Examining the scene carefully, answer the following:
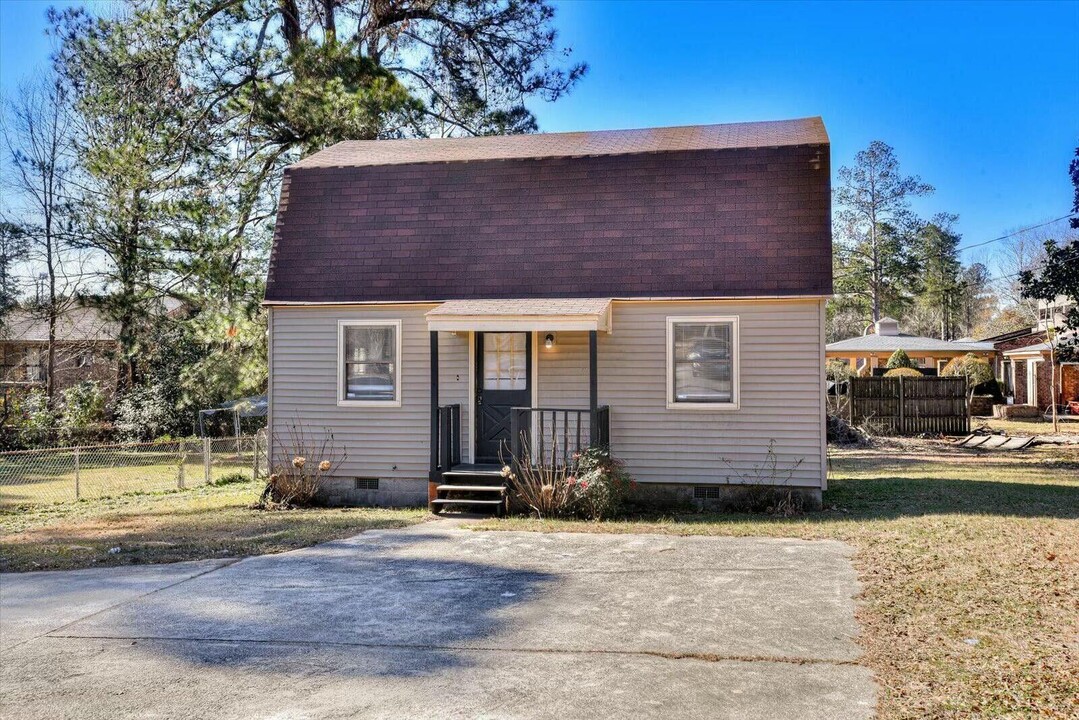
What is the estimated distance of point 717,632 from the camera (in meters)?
5.53

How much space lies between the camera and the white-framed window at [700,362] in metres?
11.0

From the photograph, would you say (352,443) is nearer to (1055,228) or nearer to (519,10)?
(519,10)

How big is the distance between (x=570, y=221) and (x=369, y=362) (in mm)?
3462

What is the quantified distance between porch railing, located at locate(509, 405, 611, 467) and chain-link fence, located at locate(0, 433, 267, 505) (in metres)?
5.75

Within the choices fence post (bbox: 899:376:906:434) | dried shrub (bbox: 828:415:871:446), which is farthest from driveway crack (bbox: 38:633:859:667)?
fence post (bbox: 899:376:906:434)

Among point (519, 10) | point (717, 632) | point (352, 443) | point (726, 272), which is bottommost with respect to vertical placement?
point (717, 632)

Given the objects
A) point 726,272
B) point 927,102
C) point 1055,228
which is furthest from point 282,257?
point 1055,228

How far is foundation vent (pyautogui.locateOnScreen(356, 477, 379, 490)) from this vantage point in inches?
472

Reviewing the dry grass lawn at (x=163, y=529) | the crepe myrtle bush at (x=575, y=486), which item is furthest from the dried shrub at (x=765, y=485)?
the dry grass lawn at (x=163, y=529)

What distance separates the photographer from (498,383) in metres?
11.7

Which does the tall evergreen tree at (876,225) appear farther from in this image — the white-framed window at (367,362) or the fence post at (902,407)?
the white-framed window at (367,362)

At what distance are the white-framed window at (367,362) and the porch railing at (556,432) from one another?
1962 millimetres

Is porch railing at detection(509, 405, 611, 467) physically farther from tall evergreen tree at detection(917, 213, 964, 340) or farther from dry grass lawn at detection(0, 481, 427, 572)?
tall evergreen tree at detection(917, 213, 964, 340)

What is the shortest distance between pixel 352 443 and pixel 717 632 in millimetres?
7528
